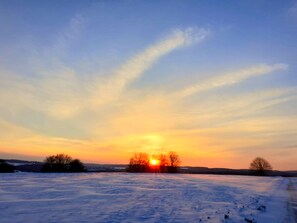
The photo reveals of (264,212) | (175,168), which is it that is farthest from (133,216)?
(175,168)

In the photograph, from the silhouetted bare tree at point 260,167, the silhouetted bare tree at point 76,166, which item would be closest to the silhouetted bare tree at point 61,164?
the silhouetted bare tree at point 76,166

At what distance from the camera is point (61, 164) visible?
9775 cm

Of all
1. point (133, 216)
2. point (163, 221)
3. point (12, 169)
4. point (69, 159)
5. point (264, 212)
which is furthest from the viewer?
point (69, 159)

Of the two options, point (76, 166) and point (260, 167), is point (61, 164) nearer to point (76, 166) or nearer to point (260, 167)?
point (76, 166)

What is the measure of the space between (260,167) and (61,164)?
8645 cm

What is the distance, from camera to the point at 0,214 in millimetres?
13719

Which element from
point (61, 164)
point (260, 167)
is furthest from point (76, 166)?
point (260, 167)

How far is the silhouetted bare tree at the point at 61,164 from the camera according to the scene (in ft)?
314

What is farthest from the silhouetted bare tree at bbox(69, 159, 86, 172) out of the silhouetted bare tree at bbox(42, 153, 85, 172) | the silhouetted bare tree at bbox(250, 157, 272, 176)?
the silhouetted bare tree at bbox(250, 157, 272, 176)

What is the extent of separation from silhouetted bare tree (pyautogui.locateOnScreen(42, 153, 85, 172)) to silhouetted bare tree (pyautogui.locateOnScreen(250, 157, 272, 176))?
78493mm

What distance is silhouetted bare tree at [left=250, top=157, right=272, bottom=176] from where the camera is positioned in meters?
137

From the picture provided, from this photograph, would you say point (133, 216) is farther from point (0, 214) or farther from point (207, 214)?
point (0, 214)

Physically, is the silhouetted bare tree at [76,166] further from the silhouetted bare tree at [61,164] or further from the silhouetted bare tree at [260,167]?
the silhouetted bare tree at [260,167]

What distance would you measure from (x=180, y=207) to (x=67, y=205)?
19.5 feet
